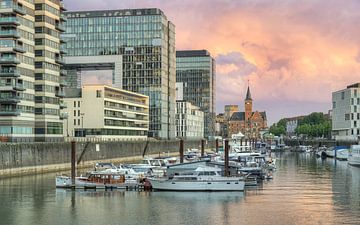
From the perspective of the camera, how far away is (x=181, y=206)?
71875 mm

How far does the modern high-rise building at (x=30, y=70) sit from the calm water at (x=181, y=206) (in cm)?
4065

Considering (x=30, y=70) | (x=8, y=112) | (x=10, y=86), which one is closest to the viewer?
→ (x=10, y=86)

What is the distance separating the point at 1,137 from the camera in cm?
12588

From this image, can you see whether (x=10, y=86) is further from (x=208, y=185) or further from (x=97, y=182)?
(x=208, y=185)

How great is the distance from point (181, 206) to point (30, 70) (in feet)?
258

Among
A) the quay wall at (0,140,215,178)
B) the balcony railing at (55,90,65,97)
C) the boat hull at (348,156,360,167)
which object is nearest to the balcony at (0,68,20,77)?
the quay wall at (0,140,215,178)

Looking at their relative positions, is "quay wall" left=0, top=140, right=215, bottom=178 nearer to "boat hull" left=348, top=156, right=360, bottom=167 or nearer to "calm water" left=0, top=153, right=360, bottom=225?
"calm water" left=0, top=153, right=360, bottom=225

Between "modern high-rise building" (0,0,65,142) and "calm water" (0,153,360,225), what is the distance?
133ft

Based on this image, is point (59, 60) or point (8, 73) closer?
point (8, 73)

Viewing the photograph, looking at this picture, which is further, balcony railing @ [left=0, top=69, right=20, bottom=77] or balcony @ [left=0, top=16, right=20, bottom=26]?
balcony railing @ [left=0, top=69, right=20, bottom=77]

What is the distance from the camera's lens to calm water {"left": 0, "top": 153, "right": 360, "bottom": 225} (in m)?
62.5

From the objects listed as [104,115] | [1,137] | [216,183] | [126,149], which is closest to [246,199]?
[216,183]

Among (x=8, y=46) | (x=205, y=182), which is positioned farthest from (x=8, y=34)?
(x=205, y=182)

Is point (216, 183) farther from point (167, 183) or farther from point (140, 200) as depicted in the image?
point (140, 200)
